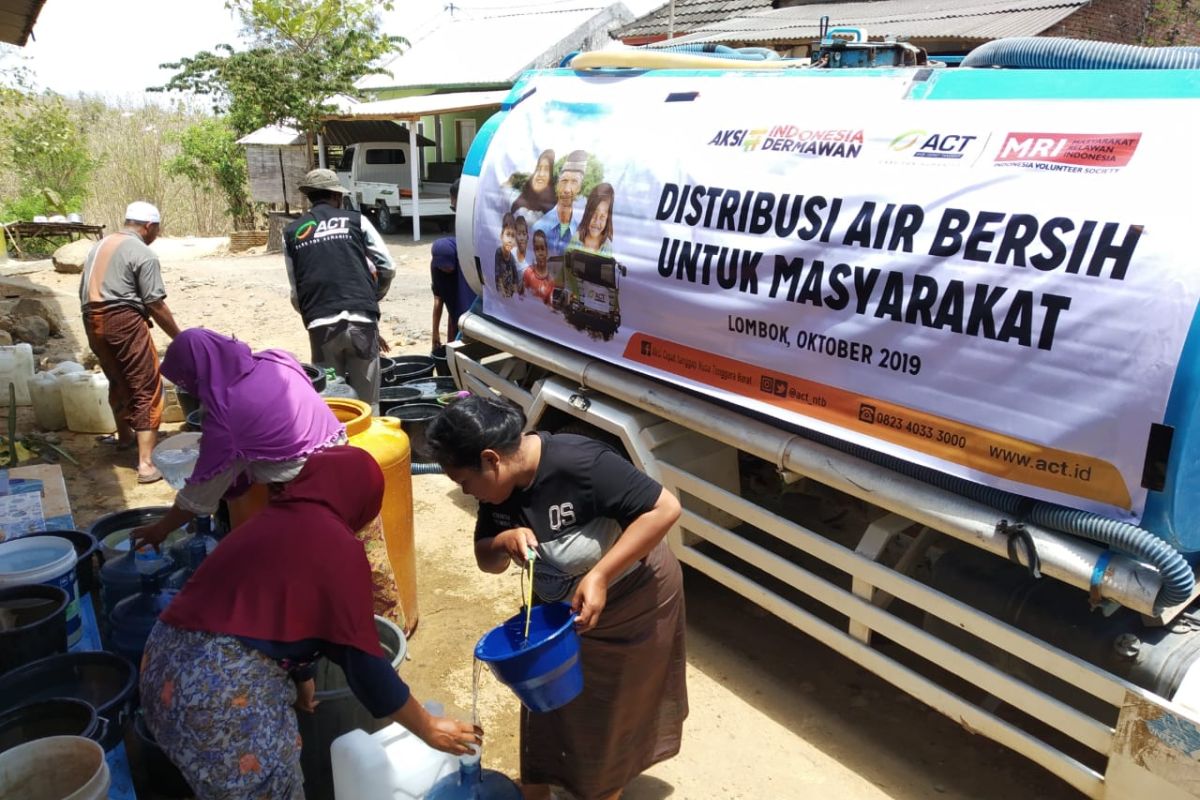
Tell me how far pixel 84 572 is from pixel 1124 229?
4.12 meters

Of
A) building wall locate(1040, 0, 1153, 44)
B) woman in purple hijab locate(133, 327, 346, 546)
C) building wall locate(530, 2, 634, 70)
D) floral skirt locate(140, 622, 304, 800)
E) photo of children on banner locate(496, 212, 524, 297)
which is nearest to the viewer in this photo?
floral skirt locate(140, 622, 304, 800)

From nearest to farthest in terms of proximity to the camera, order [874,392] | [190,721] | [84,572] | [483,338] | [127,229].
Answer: [190,721], [874,392], [84,572], [483,338], [127,229]

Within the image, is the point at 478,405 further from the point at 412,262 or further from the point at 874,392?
the point at 412,262

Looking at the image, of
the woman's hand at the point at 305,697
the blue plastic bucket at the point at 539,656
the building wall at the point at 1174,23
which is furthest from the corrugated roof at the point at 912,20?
the woman's hand at the point at 305,697

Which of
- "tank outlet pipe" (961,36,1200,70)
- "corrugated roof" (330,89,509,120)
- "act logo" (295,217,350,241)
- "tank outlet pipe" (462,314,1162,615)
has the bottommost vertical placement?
"tank outlet pipe" (462,314,1162,615)

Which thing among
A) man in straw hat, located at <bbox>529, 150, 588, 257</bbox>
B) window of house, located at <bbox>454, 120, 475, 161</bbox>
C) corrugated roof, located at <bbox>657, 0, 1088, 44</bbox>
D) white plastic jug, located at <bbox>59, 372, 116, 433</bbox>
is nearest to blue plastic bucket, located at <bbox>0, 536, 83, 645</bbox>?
man in straw hat, located at <bbox>529, 150, 588, 257</bbox>

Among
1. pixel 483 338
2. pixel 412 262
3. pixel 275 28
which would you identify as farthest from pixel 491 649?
pixel 275 28

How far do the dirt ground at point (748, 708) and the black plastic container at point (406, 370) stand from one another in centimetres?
169

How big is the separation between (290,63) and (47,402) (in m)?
16.1

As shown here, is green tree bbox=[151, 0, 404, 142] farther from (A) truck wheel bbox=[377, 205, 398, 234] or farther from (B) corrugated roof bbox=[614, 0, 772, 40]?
(B) corrugated roof bbox=[614, 0, 772, 40]

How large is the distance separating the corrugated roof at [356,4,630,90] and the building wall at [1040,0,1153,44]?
13.2m

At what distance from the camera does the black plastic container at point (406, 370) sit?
7398 mm

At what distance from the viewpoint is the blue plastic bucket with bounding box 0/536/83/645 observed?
3291 mm

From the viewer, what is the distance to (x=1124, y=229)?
2.44 metres
